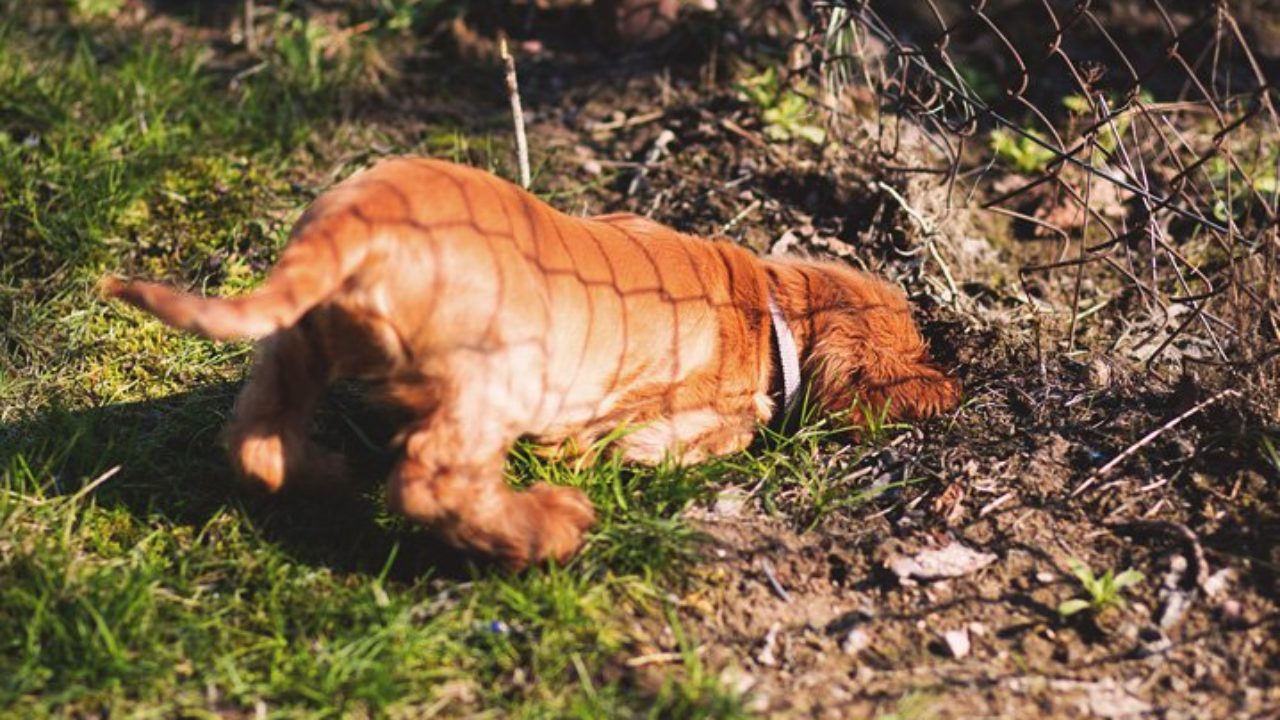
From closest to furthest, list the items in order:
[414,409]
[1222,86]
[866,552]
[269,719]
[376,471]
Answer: [269,719] < [414,409] < [866,552] < [376,471] < [1222,86]

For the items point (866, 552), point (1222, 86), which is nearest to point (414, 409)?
point (866, 552)

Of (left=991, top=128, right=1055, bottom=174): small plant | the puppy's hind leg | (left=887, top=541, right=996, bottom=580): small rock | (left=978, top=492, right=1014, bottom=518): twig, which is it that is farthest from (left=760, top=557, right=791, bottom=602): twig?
(left=991, top=128, right=1055, bottom=174): small plant

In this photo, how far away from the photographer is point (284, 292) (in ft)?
8.01

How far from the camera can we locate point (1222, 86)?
17.4ft

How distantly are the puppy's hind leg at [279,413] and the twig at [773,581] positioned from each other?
1147 millimetres

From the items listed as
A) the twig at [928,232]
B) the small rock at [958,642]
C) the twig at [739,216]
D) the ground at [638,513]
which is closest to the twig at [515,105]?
the ground at [638,513]

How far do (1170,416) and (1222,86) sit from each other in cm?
269

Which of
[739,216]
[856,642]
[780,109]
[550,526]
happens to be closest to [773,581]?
Answer: [856,642]

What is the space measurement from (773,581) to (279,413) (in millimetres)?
1277

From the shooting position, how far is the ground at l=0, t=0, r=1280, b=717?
8.34 ft

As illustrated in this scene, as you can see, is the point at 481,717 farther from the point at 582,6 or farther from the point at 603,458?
the point at 582,6

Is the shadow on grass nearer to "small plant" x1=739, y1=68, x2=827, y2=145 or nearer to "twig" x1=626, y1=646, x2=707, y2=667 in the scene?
"twig" x1=626, y1=646, x2=707, y2=667

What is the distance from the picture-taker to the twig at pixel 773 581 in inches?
113

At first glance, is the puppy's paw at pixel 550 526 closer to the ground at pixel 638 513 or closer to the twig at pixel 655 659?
the ground at pixel 638 513
